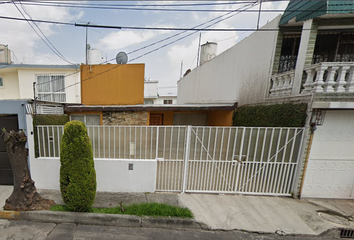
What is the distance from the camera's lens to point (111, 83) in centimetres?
696

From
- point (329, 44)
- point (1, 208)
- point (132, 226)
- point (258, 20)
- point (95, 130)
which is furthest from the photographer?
point (329, 44)

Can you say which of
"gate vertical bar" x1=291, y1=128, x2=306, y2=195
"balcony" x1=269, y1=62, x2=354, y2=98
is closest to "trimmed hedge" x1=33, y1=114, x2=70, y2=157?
"gate vertical bar" x1=291, y1=128, x2=306, y2=195

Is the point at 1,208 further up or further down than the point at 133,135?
further down

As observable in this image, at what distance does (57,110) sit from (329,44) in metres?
10.4

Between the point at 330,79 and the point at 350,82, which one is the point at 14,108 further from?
the point at 350,82

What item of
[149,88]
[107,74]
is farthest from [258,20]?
[149,88]

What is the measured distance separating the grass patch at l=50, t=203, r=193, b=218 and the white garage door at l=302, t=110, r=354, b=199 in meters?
3.51

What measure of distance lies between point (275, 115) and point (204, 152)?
251 centimetres

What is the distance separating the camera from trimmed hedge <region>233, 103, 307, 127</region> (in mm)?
3566

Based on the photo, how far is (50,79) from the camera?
6922 millimetres

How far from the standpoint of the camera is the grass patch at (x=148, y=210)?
2.97m

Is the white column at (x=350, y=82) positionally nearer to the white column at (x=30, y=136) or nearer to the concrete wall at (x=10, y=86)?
the white column at (x=30, y=136)

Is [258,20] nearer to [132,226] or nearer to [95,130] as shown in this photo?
[95,130]

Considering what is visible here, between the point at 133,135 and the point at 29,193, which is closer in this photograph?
the point at 29,193
